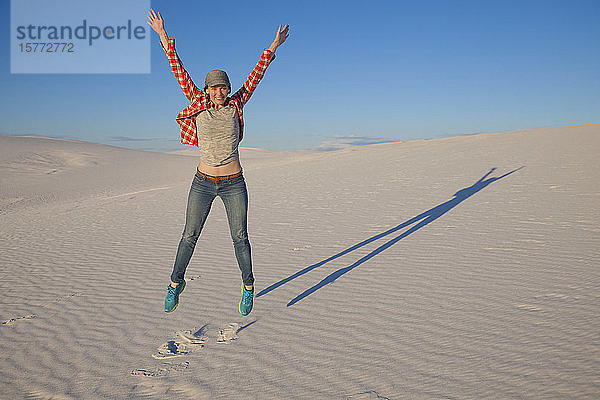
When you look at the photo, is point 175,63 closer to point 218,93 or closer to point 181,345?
point 218,93

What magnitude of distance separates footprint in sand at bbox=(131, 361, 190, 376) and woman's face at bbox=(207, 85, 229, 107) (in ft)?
7.19

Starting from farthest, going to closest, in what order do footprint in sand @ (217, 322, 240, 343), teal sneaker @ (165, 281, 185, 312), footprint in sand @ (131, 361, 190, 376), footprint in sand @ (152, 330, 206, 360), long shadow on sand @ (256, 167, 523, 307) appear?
long shadow on sand @ (256, 167, 523, 307) → teal sneaker @ (165, 281, 185, 312) → footprint in sand @ (217, 322, 240, 343) → footprint in sand @ (152, 330, 206, 360) → footprint in sand @ (131, 361, 190, 376)

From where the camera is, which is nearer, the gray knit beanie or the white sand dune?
the white sand dune

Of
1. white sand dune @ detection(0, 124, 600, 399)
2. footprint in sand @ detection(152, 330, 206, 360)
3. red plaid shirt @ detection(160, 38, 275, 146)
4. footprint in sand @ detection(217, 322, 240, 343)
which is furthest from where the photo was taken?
footprint in sand @ detection(217, 322, 240, 343)

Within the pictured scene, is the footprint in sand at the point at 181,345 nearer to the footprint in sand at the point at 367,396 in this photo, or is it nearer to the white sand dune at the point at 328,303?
the white sand dune at the point at 328,303

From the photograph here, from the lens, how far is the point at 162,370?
346 cm

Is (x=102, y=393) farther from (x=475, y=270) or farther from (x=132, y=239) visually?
(x=132, y=239)

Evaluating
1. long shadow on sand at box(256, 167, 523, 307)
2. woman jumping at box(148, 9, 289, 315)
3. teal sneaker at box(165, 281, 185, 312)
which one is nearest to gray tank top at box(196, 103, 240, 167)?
woman jumping at box(148, 9, 289, 315)

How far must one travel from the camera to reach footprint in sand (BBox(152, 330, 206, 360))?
12.3 feet

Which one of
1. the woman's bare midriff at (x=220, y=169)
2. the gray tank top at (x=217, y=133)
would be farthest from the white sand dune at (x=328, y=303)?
the gray tank top at (x=217, y=133)

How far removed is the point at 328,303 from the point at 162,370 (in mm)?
1985

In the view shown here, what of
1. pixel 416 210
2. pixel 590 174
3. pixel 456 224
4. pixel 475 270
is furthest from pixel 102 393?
pixel 590 174

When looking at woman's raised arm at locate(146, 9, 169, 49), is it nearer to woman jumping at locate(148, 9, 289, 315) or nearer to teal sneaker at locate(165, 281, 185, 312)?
woman jumping at locate(148, 9, 289, 315)

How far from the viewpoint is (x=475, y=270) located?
5852mm
